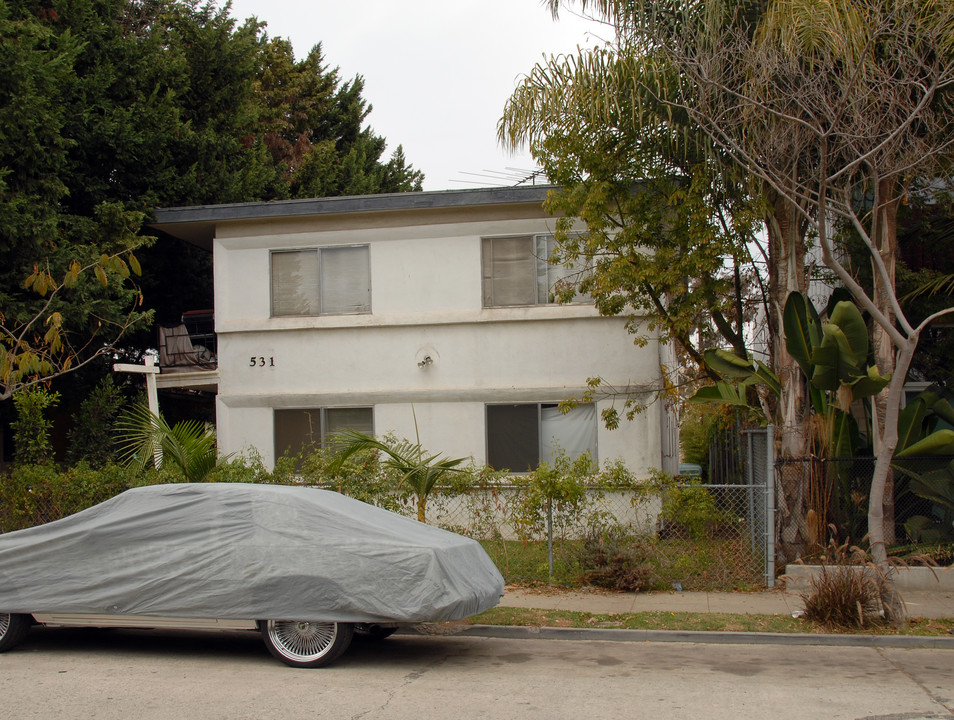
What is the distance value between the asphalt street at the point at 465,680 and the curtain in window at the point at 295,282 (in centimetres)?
756

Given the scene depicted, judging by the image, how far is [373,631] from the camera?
855cm

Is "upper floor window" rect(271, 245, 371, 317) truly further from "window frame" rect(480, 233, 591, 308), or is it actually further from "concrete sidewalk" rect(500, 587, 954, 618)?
"concrete sidewalk" rect(500, 587, 954, 618)

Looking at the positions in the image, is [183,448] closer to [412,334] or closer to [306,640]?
[412,334]

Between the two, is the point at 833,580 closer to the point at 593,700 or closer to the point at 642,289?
the point at 593,700

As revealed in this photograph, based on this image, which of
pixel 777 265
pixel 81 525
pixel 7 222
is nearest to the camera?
pixel 81 525

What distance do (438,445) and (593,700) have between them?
8.72 meters

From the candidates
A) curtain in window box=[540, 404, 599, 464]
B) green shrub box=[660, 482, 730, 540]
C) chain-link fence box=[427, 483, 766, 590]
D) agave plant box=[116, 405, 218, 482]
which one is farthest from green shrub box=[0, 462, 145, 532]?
green shrub box=[660, 482, 730, 540]

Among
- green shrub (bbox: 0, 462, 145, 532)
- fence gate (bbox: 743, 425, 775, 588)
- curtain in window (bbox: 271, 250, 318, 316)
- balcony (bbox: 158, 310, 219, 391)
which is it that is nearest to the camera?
fence gate (bbox: 743, 425, 775, 588)

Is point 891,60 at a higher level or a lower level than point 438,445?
higher

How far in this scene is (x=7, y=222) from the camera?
14.0 m

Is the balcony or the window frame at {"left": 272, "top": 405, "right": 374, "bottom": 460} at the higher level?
the balcony

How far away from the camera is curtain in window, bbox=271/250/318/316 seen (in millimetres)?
15969

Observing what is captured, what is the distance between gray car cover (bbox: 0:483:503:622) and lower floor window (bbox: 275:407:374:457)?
23.6 ft

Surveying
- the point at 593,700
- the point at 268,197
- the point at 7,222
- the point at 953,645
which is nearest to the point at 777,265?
the point at 953,645
